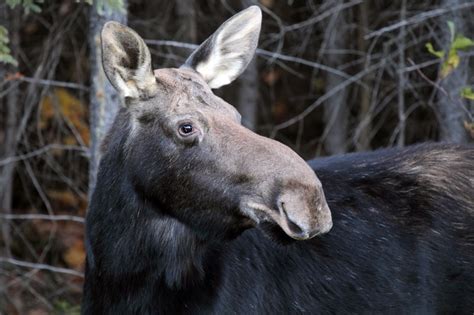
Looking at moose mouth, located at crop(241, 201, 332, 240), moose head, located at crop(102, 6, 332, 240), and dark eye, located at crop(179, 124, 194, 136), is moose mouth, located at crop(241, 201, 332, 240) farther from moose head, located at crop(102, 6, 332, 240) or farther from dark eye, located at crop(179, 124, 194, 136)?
dark eye, located at crop(179, 124, 194, 136)

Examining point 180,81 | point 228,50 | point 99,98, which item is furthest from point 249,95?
point 180,81

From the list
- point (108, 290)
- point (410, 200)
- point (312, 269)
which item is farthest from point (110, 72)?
point (410, 200)

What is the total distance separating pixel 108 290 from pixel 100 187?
585 millimetres

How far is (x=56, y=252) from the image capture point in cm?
1180

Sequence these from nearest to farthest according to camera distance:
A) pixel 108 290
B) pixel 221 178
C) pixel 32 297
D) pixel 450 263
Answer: pixel 221 178 < pixel 108 290 < pixel 450 263 < pixel 32 297

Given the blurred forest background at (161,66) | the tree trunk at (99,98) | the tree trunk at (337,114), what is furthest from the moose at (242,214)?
the tree trunk at (337,114)

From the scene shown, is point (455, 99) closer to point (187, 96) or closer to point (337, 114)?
point (337, 114)

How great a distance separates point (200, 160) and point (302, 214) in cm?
76

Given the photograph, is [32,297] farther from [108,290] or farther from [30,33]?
[108,290]

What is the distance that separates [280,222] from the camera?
4.65m

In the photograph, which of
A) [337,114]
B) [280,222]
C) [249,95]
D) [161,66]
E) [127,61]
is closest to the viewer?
[280,222]

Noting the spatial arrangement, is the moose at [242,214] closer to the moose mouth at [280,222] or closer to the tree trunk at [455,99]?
the moose mouth at [280,222]

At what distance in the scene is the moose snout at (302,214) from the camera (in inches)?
179

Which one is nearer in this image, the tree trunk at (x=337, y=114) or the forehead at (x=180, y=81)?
the forehead at (x=180, y=81)
